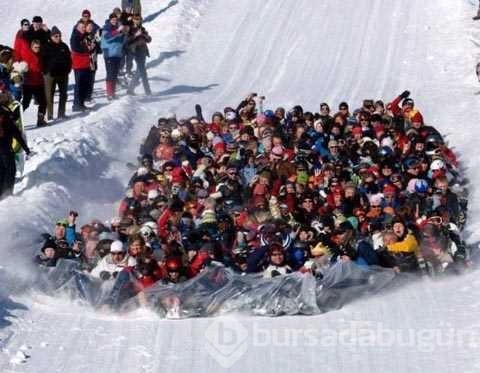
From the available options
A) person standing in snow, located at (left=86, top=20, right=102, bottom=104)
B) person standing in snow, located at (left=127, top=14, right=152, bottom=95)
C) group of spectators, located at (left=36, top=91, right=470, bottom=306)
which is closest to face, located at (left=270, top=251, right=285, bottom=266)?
group of spectators, located at (left=36, top=91, right=470, bottom=306)

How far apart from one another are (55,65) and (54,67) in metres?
0.04

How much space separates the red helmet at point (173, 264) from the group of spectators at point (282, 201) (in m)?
0.01

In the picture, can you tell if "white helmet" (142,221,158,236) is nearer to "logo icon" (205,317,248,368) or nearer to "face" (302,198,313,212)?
"face" (302,198,313,212)

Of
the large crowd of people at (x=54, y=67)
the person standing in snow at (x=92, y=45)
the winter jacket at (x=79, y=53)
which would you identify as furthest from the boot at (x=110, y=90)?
the winter jacket at (x=79, y=53)

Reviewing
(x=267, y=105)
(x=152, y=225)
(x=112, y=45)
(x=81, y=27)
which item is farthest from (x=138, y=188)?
(x=267, y=105)

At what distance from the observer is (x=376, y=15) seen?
2712cm

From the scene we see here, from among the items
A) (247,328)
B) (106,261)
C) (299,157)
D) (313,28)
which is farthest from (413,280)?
(313,28)

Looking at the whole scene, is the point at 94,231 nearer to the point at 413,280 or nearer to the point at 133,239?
the point at 133,239

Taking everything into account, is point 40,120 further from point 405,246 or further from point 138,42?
point 405,246

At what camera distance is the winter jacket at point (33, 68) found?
18.0 m

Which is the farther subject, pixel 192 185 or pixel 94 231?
pixel 192 185

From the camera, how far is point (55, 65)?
60.4 feet

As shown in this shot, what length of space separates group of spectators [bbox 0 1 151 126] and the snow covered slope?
48 cm

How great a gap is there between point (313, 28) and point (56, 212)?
519 inches
